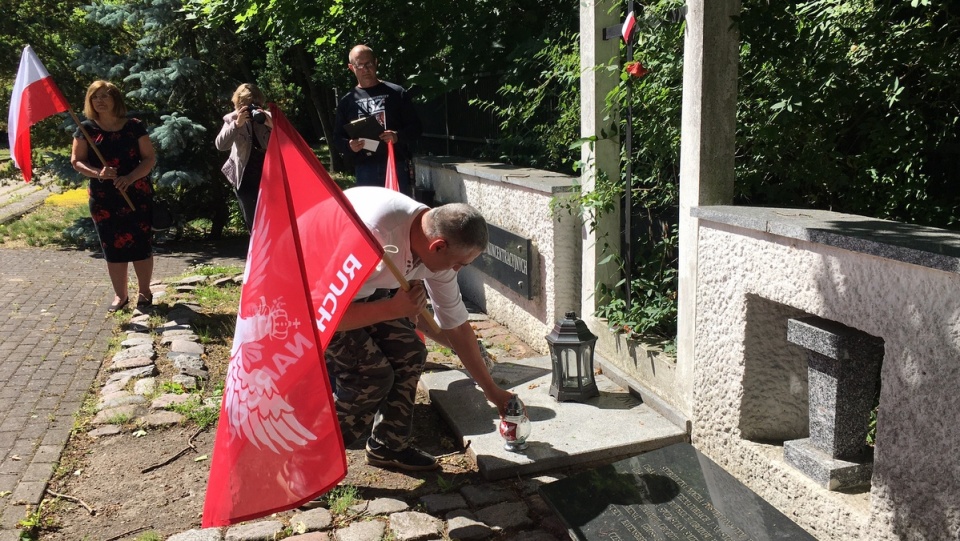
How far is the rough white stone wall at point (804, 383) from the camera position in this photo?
8.43 ft

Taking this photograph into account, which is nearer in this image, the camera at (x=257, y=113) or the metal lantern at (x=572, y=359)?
the metal lantern at (x=572, y=359)

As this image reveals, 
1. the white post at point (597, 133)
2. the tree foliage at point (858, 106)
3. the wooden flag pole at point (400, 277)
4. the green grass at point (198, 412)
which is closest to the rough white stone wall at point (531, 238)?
the white post at point (597, 133)

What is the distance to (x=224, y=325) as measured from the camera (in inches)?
263

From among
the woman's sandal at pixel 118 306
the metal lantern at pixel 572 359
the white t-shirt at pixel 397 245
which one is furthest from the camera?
the woman's sandal at pixel 118 306

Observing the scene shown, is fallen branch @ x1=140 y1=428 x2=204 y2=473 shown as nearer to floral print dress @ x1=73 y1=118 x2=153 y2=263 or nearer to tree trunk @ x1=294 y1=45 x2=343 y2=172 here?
floral print dress @ x1=73 y1=118 x2=153 y2=263

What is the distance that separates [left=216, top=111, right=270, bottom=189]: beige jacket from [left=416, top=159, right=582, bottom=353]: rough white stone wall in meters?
1.65

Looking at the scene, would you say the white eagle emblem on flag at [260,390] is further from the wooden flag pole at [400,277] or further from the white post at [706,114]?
the white post at [706,114]

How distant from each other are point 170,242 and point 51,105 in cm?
433

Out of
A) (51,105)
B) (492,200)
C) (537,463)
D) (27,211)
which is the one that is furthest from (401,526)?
(27,211)

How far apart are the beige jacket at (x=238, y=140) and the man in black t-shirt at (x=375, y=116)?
60 cm

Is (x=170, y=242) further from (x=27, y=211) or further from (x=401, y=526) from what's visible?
(x=401, y=526)

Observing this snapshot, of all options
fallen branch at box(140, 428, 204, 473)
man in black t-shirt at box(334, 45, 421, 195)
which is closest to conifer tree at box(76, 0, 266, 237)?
man in black t-shirt at box(334, 45, 421, 195)

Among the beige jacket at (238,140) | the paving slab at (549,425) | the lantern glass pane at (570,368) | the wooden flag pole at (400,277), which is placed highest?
the beige jacket at (238,140)

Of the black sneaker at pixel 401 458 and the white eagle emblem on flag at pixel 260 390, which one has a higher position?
the white eagle emblem on flag at pixel 260 390
